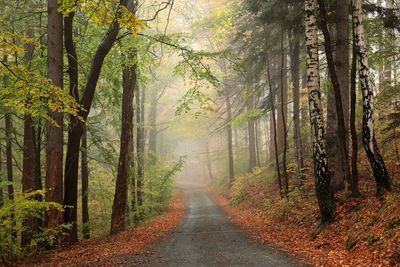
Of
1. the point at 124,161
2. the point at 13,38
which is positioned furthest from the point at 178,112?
the point at 13,38

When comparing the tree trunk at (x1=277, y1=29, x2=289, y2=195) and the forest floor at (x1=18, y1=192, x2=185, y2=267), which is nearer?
the forest floor at (x1=18, y1=192, x2=185, y2=267)

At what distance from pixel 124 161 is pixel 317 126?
7202mm

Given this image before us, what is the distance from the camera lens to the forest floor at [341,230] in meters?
7.29

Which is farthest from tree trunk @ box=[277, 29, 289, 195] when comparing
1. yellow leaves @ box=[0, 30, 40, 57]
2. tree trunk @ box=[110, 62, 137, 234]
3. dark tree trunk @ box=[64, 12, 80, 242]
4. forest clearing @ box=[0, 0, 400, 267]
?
yellow leaves @ box=[0, 30, 40, 57]

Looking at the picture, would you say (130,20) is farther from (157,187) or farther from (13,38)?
(157,187)

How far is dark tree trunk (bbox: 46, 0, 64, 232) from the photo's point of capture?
10.4 metres

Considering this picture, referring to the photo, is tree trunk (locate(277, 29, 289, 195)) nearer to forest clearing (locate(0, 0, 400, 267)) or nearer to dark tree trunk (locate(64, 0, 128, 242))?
forest clearing (locate(0, 0, 400, 267))

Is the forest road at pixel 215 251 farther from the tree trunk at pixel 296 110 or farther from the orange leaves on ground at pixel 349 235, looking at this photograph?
the tree trunk at pixel 296 110

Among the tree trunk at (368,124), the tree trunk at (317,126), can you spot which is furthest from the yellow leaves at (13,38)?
the tree trunk at (368,124)

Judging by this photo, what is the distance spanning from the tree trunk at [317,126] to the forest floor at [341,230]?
1.32 ft

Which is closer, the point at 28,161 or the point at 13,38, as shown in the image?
the point at 13,38

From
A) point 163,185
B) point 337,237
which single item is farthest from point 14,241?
point 163,185

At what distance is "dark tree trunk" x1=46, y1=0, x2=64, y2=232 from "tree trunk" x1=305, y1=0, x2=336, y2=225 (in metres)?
7.24

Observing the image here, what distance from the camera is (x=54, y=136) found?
10.5 m
